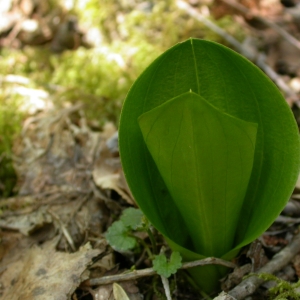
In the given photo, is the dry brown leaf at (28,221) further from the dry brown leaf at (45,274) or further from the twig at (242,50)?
the twig at (242,50)

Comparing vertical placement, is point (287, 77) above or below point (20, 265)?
above

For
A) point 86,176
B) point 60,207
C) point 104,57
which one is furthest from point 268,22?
point 60,207

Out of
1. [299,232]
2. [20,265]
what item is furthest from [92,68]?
[299,232]

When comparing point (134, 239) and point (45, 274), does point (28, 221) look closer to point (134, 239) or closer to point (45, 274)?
point (45, 274)

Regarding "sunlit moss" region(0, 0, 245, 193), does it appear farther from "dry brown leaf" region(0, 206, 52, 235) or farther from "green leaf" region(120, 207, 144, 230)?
"green leaf" region(120, 207, 144, 230)

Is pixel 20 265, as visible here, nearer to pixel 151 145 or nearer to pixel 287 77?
pixel 151 145

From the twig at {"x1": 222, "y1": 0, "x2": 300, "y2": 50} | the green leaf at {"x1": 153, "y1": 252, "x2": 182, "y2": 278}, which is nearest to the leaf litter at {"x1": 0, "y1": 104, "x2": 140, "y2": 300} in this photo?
the green leaf at {"x1": 153, "y1": 252, "x2": 182, "y2": 278}
